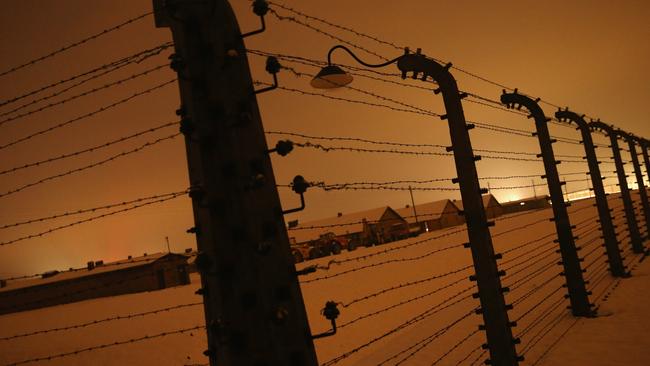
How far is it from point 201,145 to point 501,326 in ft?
10.4

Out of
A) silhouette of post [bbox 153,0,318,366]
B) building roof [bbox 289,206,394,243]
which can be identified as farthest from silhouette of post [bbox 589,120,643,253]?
building roof [bbox 289,206,394,243]

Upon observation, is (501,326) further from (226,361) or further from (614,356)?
(226,361)

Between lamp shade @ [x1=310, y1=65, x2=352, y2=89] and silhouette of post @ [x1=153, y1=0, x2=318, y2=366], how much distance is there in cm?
137

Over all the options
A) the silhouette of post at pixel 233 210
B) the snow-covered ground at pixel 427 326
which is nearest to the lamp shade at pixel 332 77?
the silhouette of post at pixel 233 210

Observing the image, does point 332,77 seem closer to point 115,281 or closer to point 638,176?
point 638,176

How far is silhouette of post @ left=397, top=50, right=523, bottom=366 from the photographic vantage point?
12.1 ft

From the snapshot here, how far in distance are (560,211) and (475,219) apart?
3.24m

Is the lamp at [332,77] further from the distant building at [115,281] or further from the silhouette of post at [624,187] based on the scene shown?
the distant building at [115,281]

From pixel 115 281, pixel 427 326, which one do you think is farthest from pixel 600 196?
pixel 115 281

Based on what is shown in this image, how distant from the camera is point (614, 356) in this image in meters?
4.71

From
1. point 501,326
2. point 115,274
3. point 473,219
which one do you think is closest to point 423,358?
point 501,326

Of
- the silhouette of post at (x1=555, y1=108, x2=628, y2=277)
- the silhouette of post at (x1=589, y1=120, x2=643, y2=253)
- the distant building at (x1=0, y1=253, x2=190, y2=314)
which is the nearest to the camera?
the silhouette of post at (x1=555, y1=108, x2=628, y2=277)

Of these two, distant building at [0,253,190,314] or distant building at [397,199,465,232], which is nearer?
distant building at [0,253,190,314]

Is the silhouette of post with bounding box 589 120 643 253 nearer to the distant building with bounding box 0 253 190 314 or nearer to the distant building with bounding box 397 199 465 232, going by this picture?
the distant building with bounding box 0 253 190 314
